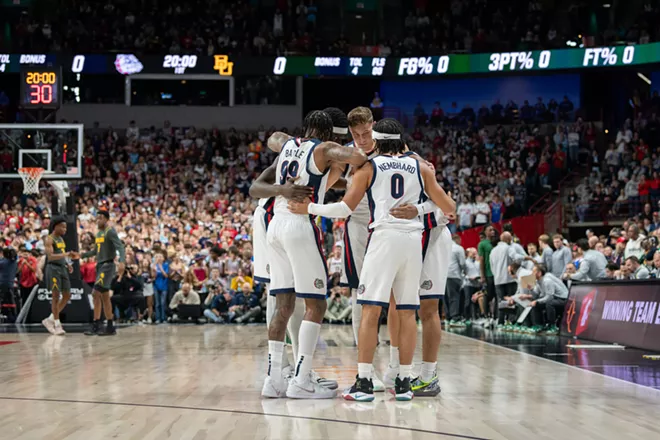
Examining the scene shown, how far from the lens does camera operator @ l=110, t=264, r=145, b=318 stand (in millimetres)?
19188

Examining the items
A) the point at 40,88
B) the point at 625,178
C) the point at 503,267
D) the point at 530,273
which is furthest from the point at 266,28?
the point at 530,273

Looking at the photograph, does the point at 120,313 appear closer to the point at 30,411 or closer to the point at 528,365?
the point at 528,365

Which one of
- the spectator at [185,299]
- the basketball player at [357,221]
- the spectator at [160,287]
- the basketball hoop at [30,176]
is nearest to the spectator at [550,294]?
the spectator at [185,299]

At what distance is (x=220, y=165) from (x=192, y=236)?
27.7 feet

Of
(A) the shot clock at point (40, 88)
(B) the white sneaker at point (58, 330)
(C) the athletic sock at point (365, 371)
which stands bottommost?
(B) the white sneaker at point (58, 330)

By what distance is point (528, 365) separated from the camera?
9.55 metres

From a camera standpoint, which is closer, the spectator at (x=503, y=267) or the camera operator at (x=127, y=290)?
the spectator at (x=503, y=267)

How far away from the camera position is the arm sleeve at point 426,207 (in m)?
6.88

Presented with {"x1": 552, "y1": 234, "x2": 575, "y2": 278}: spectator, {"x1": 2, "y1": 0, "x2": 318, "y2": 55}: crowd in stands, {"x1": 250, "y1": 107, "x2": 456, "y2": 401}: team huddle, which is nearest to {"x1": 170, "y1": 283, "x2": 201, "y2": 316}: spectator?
{"x1": 552, "y1": 234, "x2": 575, "y2": 278}: spectator

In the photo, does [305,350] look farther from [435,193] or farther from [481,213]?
[481,213]

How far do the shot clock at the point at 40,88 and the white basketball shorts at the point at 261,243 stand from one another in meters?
12.6

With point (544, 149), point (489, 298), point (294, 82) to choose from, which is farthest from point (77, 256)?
point (294, 82)

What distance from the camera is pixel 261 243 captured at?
7562mm

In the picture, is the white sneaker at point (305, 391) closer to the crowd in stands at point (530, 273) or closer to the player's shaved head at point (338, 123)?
the player's shaved head at point (338, 123)
